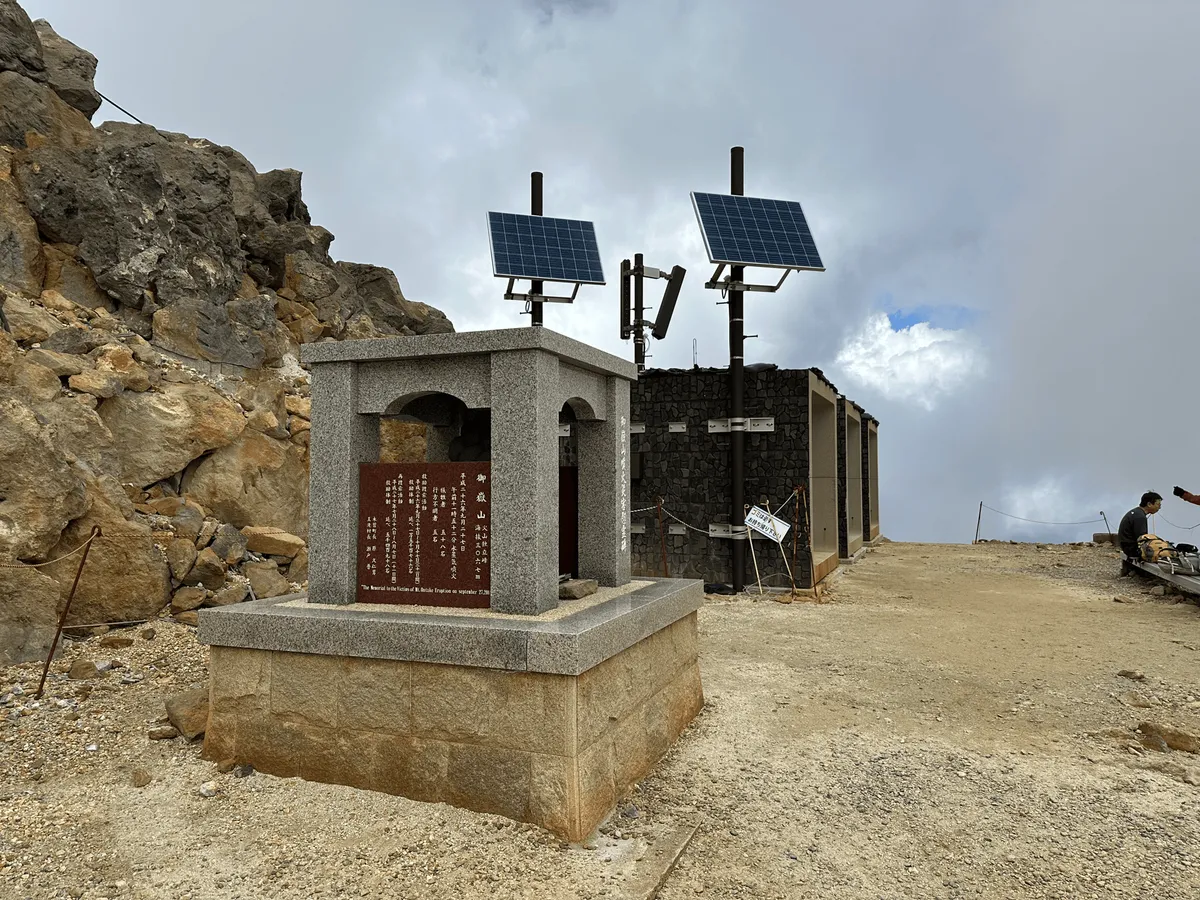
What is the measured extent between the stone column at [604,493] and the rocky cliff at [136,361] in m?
5.43

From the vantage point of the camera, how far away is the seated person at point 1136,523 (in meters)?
15.4

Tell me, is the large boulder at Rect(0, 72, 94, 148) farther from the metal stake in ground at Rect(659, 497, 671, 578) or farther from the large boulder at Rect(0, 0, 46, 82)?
the metal stake in ground at Rect(659, 497, 671, 578)

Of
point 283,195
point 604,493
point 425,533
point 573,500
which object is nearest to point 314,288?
point 283,195

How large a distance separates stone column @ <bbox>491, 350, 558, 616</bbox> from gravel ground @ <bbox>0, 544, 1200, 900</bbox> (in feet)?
4.87

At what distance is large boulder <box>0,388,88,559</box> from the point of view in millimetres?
8023

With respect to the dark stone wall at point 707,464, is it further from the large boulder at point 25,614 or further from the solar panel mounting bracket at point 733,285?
the large boulder at point 25,614

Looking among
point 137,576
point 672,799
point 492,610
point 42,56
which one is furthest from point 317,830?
point 42,56

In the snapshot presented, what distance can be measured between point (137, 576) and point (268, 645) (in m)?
4.82

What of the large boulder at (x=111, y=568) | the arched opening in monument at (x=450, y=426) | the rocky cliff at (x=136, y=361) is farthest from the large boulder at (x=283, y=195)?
the arched opening in monument at (x=450, y=426)

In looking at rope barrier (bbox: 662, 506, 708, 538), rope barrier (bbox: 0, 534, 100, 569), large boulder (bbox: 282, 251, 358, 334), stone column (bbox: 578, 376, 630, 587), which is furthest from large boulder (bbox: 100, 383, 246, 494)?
large boulder (bbox: 282, 251, 358, 334)

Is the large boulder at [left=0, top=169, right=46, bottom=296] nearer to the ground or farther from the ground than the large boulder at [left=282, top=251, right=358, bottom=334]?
nearer to the ground

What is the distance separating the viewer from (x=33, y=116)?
51.0 feet

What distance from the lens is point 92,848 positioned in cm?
447

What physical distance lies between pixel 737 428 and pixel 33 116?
1516 centimetres
